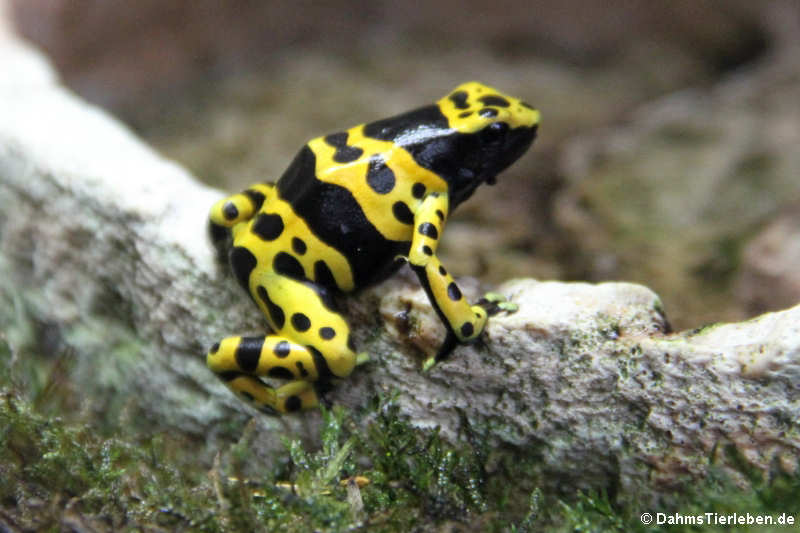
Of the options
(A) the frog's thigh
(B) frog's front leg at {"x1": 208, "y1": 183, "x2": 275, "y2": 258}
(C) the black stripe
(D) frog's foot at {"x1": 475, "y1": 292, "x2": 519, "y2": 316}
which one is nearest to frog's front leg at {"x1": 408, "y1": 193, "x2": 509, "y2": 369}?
(D) frog's foot at {"x1": 475, "y1": 292, "x2": 519, "y2": 316}

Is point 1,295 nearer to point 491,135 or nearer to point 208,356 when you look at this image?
point 208,356

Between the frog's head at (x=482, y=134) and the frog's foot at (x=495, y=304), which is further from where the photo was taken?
the frog's head at (x=482, y=134)

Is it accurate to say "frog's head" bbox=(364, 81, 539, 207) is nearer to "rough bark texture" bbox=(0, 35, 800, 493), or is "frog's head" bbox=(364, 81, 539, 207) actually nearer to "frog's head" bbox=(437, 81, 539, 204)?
"frog's head" bbox=(437, 81, 539, 204)

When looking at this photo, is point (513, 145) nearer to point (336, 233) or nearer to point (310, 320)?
point (336, 233)

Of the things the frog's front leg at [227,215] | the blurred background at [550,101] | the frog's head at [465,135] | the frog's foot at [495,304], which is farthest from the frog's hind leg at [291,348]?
the blurred background at [550,101]

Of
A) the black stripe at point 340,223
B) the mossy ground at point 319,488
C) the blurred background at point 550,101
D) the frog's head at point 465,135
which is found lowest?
the mossy ground at point 319,488

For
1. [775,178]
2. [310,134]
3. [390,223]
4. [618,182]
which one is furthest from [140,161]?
[775,178]

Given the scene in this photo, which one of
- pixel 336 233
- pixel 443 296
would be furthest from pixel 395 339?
pixel 336 233

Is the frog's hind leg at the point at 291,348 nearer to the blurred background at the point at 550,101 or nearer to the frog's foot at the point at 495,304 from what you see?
the frog's foot at the point at 495,304
